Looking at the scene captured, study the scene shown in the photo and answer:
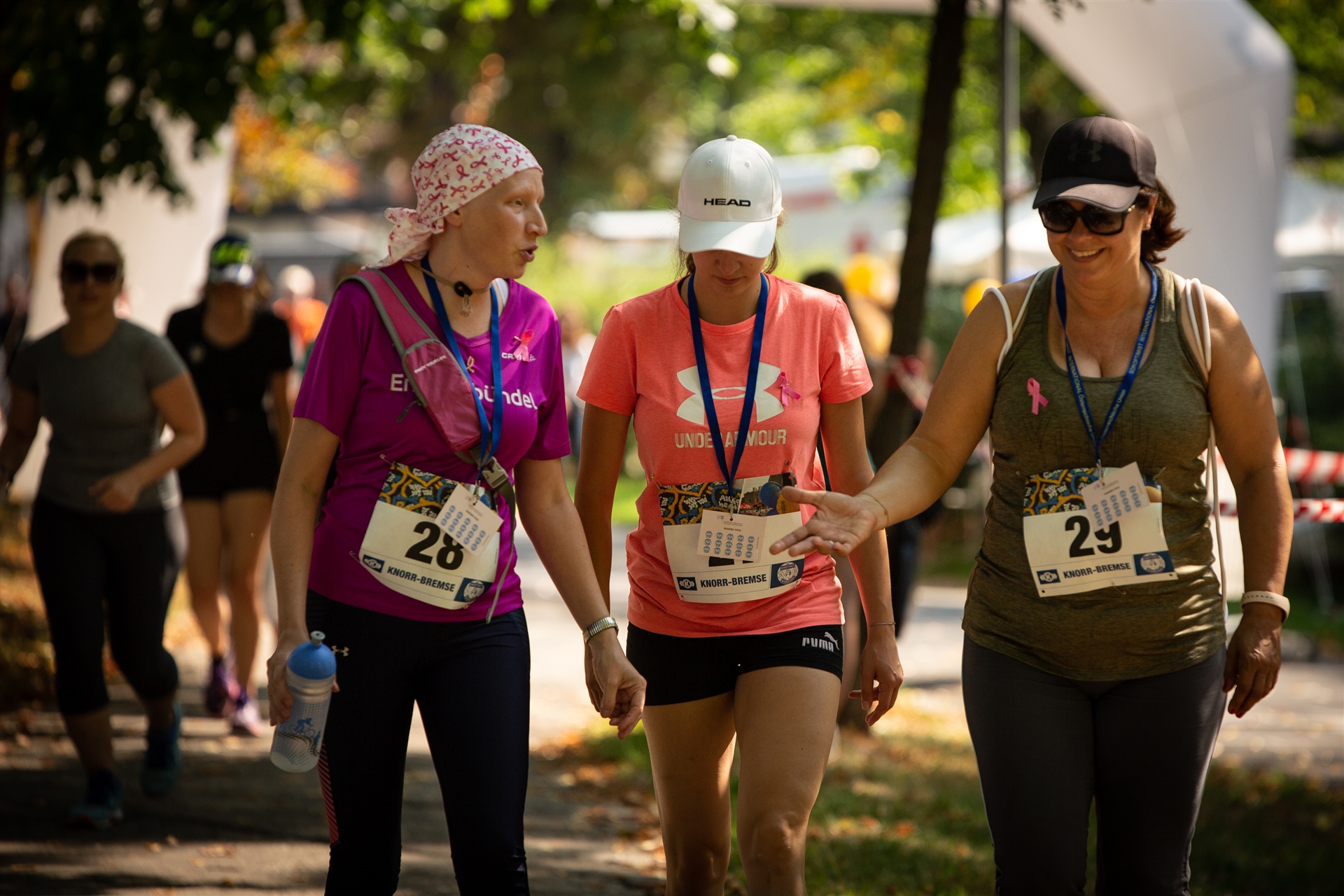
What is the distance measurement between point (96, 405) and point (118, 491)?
17.6 inches

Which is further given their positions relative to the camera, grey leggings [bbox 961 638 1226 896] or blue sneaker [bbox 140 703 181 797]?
blue sneaker [bbox 140 703 181 797]

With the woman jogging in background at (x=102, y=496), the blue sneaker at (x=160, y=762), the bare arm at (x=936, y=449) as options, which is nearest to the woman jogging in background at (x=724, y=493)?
the bare arm at (x=936, y=449)

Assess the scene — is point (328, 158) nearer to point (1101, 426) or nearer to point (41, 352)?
point (41, 352)

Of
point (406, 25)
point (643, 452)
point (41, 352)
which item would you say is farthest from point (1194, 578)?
point (406, 25)

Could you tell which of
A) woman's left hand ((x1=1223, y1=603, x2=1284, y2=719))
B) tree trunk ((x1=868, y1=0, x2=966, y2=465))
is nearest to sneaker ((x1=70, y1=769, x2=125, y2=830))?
tree trunk ((x1=868, y1=0, x2=966, y2=465))

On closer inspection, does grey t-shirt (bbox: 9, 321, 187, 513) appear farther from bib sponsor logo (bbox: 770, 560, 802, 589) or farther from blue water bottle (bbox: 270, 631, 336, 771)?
bib sponsor logo (bbox: 770, 560, 802, 589)

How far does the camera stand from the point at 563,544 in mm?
3592

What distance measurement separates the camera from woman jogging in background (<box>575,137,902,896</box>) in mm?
3586

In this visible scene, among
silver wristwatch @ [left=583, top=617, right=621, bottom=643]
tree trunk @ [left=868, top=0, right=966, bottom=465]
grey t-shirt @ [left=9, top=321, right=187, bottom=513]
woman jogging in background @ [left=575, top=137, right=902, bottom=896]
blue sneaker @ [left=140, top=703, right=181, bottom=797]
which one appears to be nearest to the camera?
silver wristwatch @ [left=583, top=617, right=621, bottom=643]

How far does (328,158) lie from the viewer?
35.2 metres

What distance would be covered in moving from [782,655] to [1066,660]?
70 cm

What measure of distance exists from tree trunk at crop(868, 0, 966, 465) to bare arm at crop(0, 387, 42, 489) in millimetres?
4147

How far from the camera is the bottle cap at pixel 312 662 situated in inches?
121

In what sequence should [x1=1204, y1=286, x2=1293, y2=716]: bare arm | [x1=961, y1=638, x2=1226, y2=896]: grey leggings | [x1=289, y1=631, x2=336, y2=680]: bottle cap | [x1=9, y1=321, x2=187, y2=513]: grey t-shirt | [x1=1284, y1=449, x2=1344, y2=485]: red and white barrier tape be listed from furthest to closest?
1. [x1=1284, y1=449, x2=1344, y2=485]: red and white barrier tape
2. [x1=9, y1=321, x2=187, y2=513]: grey t-shirt
3. [x1=1204, y1=286, x2=1293, y2=716]: bare arm
4. [x1=961, y1=638, x2=1226, y2=896]: grey leggings
5. [x1=289, y1=631, x2=336, y2=680]: bottle cap
